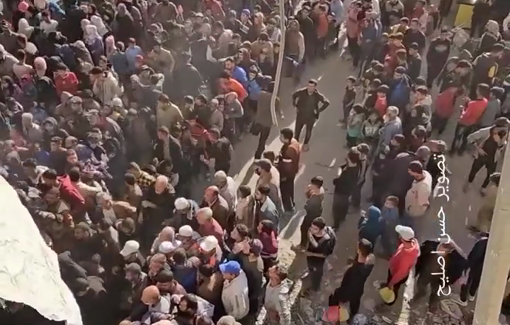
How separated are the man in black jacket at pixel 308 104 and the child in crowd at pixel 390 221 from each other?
197 centimetres

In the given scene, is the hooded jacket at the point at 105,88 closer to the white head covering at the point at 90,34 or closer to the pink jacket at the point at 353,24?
the white head covering at the point at 90,34

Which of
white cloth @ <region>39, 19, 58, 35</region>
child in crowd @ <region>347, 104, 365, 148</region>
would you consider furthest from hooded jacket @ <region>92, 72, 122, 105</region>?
Result: child in crowd @ <region>347, 104, 365, 148</region>

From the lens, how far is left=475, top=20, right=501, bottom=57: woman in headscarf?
8.38 m

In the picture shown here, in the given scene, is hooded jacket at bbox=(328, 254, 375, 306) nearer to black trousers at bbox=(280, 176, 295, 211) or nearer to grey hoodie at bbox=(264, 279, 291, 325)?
grey hoodie at bbox=(264, 279, 291, 325)

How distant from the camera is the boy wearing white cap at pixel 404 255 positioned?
551 cm

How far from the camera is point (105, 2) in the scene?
31.4ft

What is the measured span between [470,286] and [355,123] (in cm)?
241

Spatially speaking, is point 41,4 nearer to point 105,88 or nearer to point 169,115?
point 105,88

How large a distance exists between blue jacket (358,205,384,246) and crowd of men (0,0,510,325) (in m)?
0.01

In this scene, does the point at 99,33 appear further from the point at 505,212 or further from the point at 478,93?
the point at 505,212

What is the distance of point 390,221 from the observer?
602cm

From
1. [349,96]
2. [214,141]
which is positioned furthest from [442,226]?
[214,141]

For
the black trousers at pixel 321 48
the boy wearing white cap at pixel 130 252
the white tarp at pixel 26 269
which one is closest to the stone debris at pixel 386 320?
the boy wearing white cap at pixel 130 252

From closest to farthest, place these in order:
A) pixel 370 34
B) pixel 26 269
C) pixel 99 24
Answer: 1. pixel 26 269
2. pixel 99 24
3. pixel 370 34
